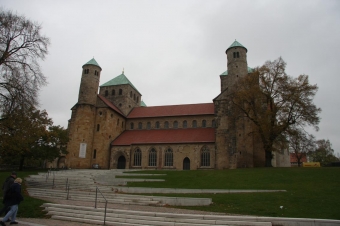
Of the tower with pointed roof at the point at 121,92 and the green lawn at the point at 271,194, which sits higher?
the tower with pointed roof at the point at 121,92

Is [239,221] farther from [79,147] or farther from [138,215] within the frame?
[79,147]

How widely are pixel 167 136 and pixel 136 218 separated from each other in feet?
98.5

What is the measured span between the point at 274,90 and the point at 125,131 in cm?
2775

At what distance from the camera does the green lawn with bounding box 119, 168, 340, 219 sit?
524 inches

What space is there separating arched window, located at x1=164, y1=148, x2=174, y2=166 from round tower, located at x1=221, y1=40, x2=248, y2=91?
45.1 ft

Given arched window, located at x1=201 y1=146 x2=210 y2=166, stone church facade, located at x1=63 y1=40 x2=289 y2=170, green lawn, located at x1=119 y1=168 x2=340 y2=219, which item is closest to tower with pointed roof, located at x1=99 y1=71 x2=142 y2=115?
stone church facade, located at x1=63 y1=40 x2=289 y2=170

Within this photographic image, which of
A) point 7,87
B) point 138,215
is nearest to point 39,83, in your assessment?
point 7,87

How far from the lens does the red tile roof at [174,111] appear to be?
148 feet

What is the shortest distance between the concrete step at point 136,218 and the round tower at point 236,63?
29173 mm

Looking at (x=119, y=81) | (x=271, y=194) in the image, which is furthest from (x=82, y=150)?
(x=271, y=194)

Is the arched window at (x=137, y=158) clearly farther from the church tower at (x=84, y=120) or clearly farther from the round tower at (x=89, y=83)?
the round tower at (x=89, y=83)

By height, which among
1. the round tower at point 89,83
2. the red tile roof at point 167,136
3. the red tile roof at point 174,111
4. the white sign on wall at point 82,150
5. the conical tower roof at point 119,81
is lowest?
the white sign on wall at point 82,150

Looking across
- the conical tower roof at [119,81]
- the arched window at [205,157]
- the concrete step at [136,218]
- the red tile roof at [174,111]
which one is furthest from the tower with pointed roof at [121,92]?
the concrete step at [136,218]

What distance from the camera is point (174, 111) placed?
47.2 meters
